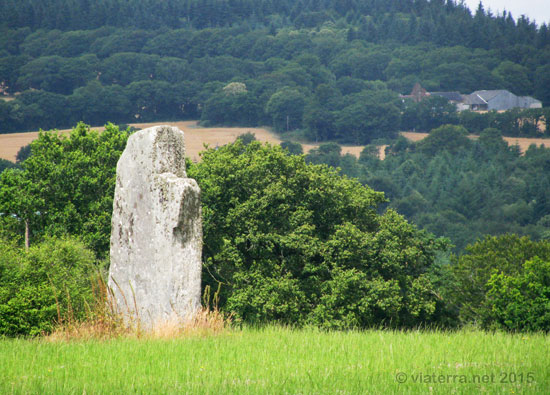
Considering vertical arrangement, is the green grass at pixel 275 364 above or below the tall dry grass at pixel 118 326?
above

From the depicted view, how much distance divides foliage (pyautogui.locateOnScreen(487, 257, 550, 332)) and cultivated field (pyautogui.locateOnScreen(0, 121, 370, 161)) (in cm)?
11030

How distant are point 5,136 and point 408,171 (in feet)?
259

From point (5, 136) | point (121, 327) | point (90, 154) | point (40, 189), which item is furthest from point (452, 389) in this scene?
point (5, 136)

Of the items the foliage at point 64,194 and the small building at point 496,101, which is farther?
the small building at point 496,101

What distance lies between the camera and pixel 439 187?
12494cm

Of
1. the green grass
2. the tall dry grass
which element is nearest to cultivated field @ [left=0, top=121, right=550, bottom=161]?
the tall dry grass

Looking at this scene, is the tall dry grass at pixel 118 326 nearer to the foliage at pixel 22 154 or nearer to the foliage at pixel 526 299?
the foliage at pixel 526 299

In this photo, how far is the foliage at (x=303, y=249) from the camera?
65.4 feet

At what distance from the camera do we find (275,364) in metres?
10.3

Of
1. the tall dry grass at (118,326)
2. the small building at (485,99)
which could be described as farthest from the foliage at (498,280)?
Answer: the small building at (485,99)

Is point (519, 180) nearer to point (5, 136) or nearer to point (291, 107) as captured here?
point (291, 107)

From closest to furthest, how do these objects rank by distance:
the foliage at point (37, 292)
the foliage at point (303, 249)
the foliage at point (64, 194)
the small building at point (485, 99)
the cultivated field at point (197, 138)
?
1. the foliage at point (37, 292)
2. the foliage at point (303, 249)
3. the foliage at point (64, 194)
4. the cultivated field at point (197, 138)
5. the small building at point (485, 99)

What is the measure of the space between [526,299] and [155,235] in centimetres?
1029

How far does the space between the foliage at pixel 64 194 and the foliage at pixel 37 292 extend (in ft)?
24.6
